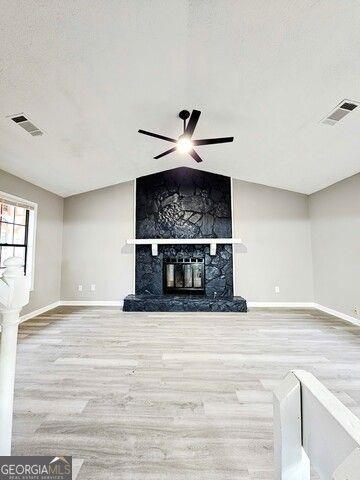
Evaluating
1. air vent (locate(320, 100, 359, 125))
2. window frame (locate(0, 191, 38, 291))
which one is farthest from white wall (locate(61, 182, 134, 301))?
air vent (locate(320, 100, 359, 125))

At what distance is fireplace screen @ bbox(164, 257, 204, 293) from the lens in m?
5.30

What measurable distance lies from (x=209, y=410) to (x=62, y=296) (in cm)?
445

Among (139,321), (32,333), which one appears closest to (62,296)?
(32,333)

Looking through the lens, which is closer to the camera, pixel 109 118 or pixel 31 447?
pixel 31 447

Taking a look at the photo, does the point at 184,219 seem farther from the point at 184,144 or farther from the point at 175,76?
the point at 175,76

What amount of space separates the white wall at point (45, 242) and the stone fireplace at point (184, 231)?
170 centimetres

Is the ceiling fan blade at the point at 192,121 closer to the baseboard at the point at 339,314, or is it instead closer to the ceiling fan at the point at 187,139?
the ceiling fan at the point at 187,139

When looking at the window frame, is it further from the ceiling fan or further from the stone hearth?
the ceiling fan

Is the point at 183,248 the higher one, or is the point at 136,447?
the point at 183,248

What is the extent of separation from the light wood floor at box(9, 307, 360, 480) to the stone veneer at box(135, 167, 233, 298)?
1.53m

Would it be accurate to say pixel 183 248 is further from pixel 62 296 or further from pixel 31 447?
pixel 31 447

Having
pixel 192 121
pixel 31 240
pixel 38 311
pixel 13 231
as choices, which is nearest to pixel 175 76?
pixel 192 121

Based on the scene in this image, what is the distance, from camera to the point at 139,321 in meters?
3.99

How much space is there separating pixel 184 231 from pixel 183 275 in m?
0.99
